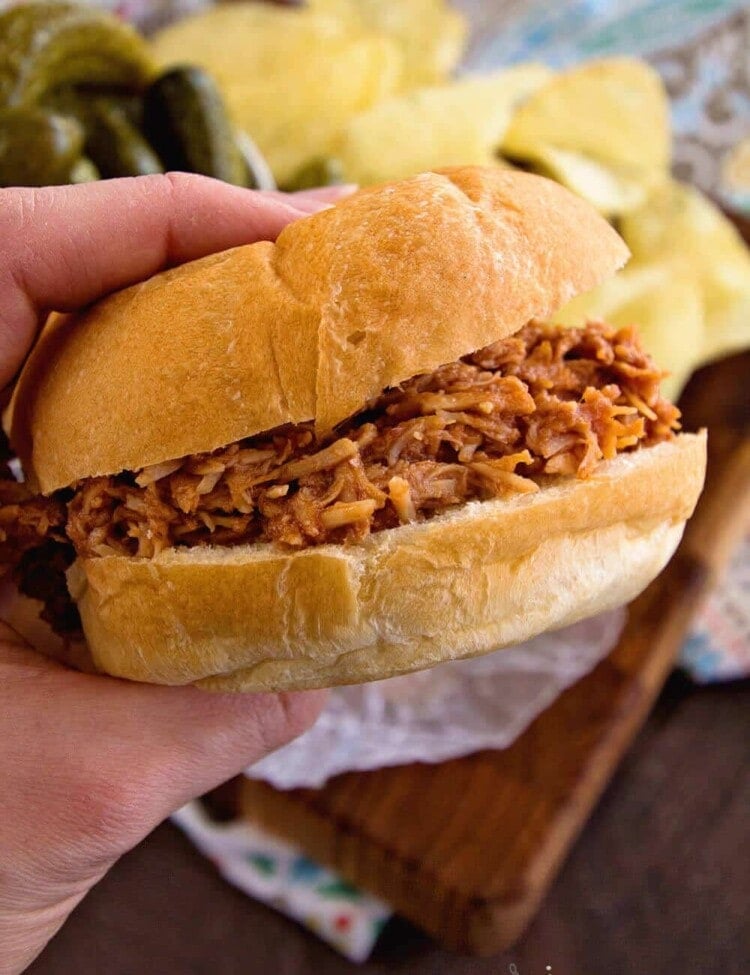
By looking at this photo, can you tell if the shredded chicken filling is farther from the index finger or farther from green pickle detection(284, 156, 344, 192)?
green pickle detection(284, 156, 344, 192)

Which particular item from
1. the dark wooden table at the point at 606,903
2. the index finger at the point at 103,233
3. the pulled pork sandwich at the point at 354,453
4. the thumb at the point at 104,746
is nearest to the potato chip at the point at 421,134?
the index finger at the point at 103,233

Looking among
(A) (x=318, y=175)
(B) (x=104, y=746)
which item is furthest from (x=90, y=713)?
(A) (x=318, y=175)

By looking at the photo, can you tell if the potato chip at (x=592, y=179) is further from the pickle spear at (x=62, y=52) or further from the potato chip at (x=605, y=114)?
the pickle spear at (x=62, y=52)

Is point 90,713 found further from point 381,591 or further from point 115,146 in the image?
point 115,146

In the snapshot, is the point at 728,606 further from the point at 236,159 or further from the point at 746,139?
the point at 746,139

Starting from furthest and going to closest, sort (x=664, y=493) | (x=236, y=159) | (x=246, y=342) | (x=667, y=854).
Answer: (x=236, y=159), (x=667, y=854), (x=664, y=493), (x=246, y=342)

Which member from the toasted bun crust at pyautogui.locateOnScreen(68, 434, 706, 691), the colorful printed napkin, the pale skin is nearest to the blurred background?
the colorful printed napkin

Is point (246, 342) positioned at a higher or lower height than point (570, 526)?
higher

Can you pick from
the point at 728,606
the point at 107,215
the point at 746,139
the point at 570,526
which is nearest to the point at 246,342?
the point at 107,215

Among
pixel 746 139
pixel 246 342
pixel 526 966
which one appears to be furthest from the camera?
pixel 746 139
